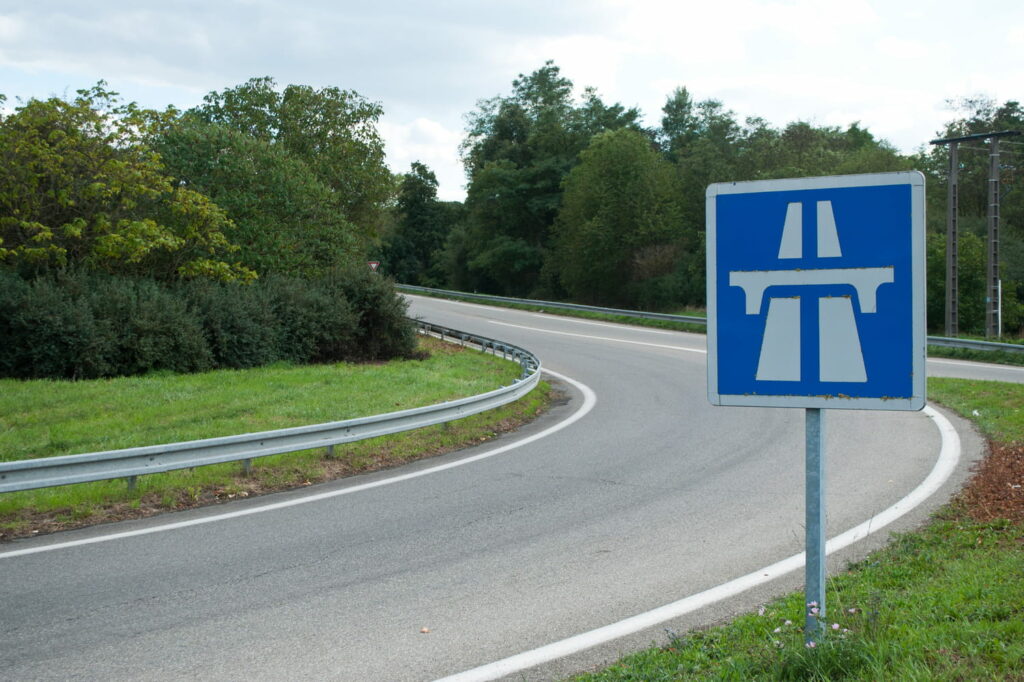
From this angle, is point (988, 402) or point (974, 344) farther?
point (974, 344)

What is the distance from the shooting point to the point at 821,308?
3369mm

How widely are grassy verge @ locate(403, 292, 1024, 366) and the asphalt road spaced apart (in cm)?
219

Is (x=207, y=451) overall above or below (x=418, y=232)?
below

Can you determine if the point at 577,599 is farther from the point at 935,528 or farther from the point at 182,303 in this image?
the point at 182,303

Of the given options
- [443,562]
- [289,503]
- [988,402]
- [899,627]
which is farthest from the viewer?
[988,402]

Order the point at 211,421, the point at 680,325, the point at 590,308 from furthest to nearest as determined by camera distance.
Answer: the point at 590,308 < the point at 680,325 < the point at 211,421

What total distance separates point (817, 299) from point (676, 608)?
2.90m

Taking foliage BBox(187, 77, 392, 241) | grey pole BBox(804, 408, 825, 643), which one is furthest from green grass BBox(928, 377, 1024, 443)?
foliage BBox(187, 77, 392, 241)

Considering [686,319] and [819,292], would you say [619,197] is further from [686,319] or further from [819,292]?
[819,292]

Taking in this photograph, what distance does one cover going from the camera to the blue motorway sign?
3.27m

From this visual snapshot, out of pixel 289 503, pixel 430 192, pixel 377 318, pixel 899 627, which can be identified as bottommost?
pixel 289 503

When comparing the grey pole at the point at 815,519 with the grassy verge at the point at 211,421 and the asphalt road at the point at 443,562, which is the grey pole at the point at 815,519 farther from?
the grassy verge at the point at 211,421

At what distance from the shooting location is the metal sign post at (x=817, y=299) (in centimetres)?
327

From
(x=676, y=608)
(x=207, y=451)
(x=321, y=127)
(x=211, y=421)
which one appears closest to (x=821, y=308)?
(x=676, y=608)
